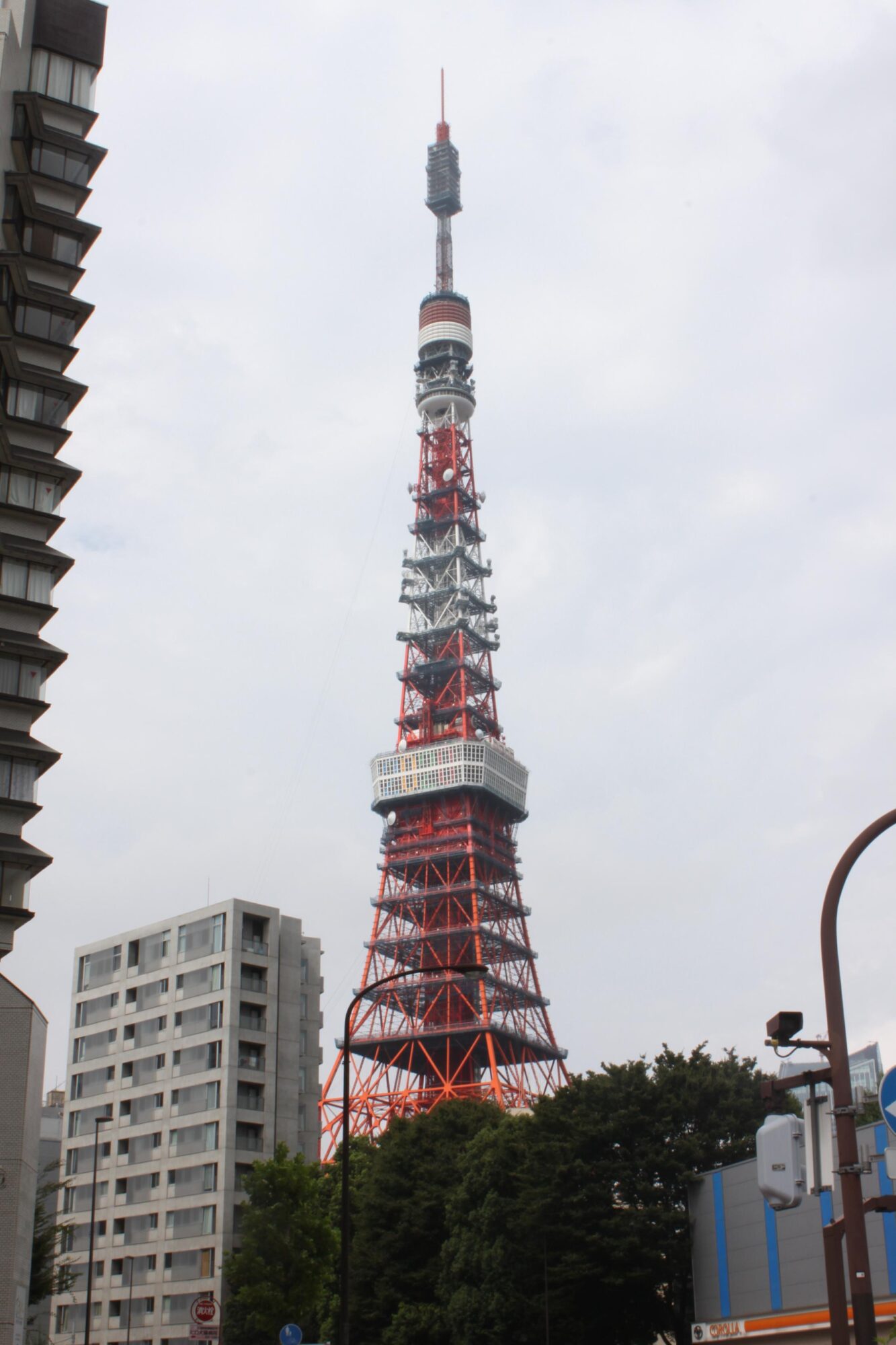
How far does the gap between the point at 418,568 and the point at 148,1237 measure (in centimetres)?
7848

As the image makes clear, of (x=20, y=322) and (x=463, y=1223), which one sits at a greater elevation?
(x=20, y=322)

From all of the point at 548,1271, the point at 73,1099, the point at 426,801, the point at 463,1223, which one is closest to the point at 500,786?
the point at 426,801

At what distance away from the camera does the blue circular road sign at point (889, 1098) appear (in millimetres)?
10828

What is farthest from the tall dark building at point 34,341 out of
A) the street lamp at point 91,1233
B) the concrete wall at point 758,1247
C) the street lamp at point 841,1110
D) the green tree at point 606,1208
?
the street lamp at point 841,1110

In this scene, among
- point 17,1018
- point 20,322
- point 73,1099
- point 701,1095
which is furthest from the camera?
point 73,1099

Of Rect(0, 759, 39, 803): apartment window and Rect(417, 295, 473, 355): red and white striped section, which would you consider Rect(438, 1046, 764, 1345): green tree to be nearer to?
Rect(0, 759, 39, 803): apartment window

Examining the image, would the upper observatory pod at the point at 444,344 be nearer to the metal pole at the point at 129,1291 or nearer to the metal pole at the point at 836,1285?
the metal pole at the point at 129,1291

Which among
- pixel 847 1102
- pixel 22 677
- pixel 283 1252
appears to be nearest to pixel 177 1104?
pixel 283 1252

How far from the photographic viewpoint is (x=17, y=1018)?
41.3 meters

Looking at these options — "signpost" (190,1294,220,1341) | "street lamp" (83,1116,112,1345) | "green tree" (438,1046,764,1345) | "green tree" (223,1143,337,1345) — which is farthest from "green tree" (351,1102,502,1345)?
"signpost" (190,1294,220,1341)

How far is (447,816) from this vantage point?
129750 mm

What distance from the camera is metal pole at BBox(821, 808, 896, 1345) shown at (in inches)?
462

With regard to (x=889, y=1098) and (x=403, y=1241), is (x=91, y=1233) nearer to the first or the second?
(x=403, y=1241)

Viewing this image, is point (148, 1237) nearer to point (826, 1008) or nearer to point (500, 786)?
point (500, 786)
